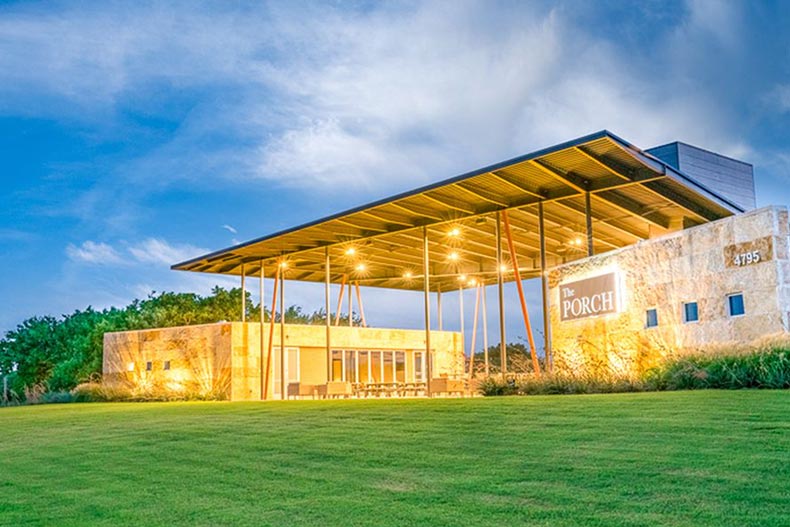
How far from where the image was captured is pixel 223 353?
2344cm

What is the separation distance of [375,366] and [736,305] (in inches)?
688

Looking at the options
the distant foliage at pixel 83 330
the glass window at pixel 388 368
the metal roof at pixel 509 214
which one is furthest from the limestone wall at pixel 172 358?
the glass window at pixel 388 368

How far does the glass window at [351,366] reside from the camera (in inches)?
1037

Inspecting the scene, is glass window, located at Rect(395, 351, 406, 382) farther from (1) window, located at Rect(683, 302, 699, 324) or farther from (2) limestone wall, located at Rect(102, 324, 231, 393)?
(1) window, located at Rect(683, 302, 699, 324)

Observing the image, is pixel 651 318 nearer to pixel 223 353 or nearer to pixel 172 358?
pixel 223 353

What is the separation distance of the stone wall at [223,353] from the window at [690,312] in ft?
33.3

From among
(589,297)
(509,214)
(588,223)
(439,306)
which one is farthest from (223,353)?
(589,297)

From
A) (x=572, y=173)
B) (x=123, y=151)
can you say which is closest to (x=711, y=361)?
(x=572, y=173)

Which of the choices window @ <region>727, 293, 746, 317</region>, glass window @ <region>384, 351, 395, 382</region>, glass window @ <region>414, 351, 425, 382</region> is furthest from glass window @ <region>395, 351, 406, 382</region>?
window @ <region>727, 293, 746, 317</region>

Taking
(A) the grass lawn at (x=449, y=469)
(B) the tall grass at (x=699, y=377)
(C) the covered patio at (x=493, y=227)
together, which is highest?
(C) the covered patio at (x=493, y=227)

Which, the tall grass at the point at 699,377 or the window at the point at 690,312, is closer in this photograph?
the tall grass at the point at 699,377

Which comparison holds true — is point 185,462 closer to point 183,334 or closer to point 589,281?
point 589,281

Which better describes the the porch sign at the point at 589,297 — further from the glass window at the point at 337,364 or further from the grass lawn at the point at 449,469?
the glass window at the point at 337,364

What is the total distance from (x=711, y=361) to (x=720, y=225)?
2.41m
